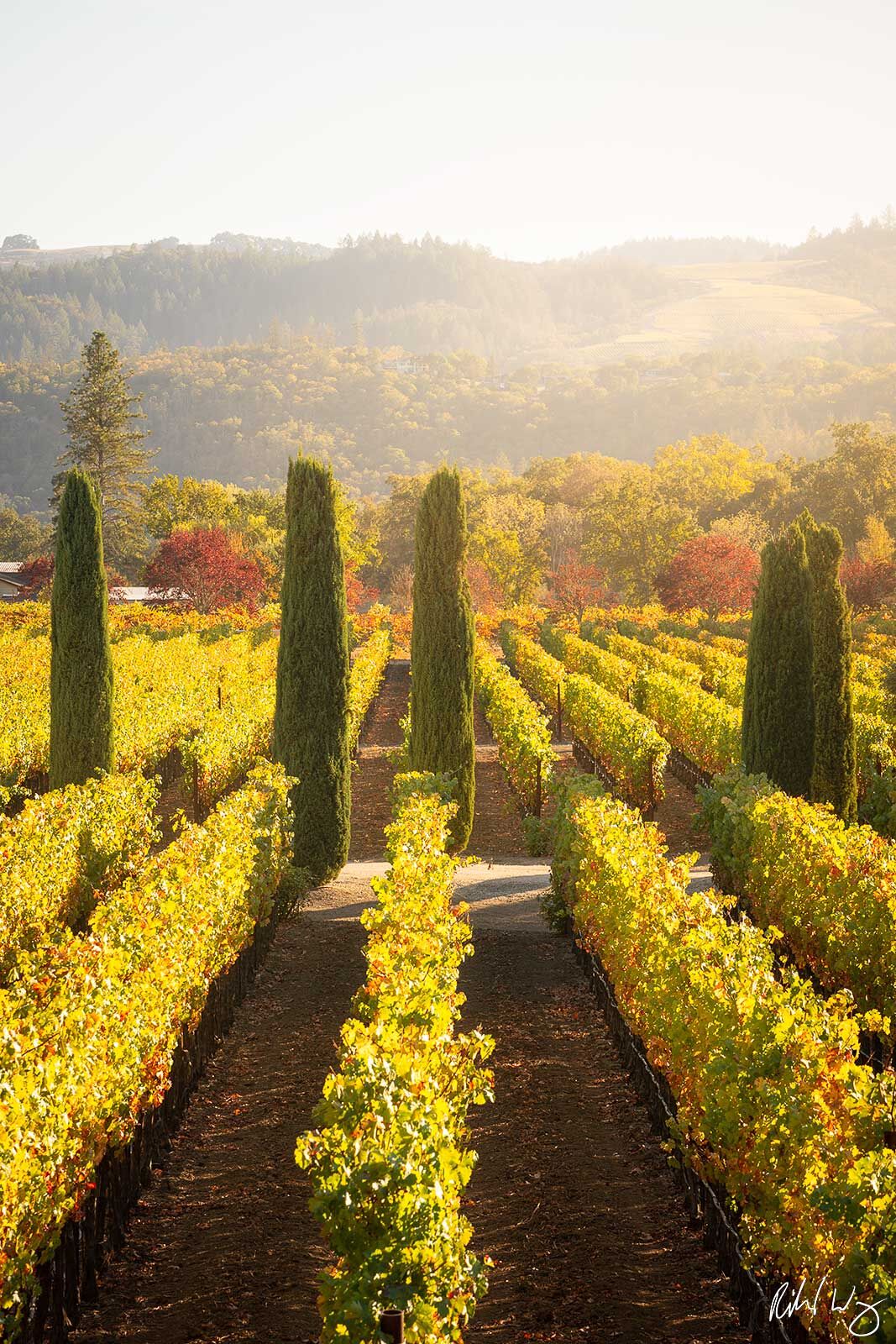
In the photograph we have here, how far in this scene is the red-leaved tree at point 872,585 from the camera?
4600cm

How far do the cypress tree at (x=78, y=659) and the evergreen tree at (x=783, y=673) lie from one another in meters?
9.67

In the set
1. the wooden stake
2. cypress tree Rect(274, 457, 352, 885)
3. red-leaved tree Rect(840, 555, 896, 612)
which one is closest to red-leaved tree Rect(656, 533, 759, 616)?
red-leaved tree Rect(840, 555, 896, 612)

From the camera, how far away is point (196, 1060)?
29.2 ft

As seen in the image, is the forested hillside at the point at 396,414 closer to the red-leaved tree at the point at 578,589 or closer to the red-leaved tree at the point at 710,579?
the red-leaved tree at the point at 578,589

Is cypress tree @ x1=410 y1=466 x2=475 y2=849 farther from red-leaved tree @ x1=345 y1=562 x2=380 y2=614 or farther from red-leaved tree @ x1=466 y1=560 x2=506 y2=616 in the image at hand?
red-leaved tree @ x1=466 y1=560 x2=506 y2=616

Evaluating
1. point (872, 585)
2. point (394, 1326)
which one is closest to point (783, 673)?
point (394, 1326)

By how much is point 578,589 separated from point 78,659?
46243 mm

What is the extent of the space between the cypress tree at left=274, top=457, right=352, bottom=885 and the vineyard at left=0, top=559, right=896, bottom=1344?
178 mm

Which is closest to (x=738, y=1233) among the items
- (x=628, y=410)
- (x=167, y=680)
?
(x=167, y=680)

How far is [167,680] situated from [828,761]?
15085 mm

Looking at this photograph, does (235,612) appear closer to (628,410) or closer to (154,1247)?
(154,1247)

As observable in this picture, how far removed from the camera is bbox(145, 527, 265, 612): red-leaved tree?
5178 centimetres
